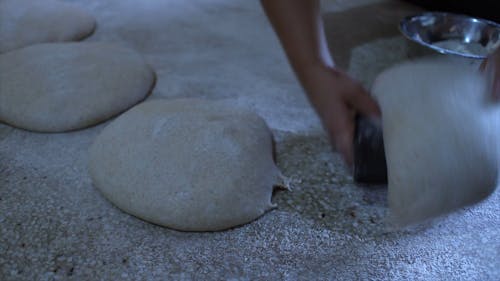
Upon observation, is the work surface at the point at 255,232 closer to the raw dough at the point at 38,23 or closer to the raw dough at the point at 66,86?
the raw dough at the point at 66,86

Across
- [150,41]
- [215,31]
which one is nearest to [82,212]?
[150,41]

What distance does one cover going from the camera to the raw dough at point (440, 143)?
3.05ft

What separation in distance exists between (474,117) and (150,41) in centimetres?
180

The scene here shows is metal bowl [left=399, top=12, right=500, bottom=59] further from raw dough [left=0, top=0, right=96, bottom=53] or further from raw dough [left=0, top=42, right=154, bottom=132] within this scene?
raw dough [left=0, top=0, right=96, bottom=53]

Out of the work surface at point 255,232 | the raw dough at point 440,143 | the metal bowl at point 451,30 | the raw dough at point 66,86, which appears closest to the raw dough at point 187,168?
the work surface at point 255,232

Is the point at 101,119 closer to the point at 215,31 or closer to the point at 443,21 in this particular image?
the point at 215,31

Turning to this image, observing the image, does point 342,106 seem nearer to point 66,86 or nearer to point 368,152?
point 368,152

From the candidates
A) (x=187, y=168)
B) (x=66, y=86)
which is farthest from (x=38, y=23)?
(x=187, y=168)

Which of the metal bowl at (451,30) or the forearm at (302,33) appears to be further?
the metal bowl at (451,30)

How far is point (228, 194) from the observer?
4.22ft

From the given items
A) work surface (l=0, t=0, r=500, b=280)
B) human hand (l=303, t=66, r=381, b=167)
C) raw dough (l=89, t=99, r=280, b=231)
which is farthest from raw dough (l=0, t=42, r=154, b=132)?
human hand (l=303, t=66, r=381, b=167)

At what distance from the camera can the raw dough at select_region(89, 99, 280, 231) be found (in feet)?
4.18

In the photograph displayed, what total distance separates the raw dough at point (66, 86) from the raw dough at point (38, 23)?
274 millimetres

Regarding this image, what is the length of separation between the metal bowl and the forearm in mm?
911
